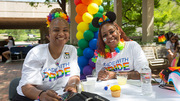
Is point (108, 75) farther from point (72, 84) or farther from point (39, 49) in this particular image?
point (39, 49)

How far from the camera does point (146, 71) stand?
5.18ft

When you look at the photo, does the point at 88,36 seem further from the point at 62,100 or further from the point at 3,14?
the point at 3,14

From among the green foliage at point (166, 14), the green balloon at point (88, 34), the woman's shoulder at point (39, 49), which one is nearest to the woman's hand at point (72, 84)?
the woman's shoulder at point (39, 49)

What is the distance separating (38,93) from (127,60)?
1.41 metres

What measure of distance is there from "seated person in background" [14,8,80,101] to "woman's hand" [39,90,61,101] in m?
0.16

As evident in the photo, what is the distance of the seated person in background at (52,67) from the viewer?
169 centimetres

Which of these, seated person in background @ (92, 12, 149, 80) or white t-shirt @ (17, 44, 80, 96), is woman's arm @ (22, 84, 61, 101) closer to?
white t-shirt @ (17, 44, 80, 96)

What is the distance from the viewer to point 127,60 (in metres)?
2.44

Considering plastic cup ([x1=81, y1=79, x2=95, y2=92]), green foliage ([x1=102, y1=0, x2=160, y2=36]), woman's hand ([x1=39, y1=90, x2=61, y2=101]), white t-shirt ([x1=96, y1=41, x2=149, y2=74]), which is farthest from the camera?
green foliage ([x1=102, y1=0, x2=160, y2=36])

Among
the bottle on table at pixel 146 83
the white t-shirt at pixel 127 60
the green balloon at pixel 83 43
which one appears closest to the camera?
the bottle on table at pixel 146 83

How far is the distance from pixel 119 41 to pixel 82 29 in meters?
2.26

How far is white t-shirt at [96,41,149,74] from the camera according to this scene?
93.9 inches

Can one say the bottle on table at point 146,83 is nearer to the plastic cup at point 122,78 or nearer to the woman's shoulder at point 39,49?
the plastic cup at point 122,78

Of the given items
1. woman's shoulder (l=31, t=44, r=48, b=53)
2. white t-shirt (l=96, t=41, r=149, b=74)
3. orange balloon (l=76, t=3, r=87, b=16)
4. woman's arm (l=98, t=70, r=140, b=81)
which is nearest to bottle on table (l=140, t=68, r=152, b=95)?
woman's arm (l=98, t=70, r=140, b=81)
